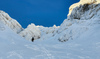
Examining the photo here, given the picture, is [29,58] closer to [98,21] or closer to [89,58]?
[89,58]

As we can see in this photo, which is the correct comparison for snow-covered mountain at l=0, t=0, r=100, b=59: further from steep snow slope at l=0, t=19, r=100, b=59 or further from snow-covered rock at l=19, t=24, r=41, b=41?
snow-covered rock at l=19, t=24, r=41, b=41

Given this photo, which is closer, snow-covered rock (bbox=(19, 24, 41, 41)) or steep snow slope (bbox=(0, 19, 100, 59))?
steep snow slope (bbox=(0, 19, 100, 59))

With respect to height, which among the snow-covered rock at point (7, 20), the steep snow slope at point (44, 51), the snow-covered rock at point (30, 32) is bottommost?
the steep snow slope at point (44, 51)

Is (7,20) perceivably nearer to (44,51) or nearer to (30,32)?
(30,32)

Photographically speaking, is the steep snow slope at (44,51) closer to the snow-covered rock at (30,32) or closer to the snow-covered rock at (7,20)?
the snow-covered rock at (7,20)

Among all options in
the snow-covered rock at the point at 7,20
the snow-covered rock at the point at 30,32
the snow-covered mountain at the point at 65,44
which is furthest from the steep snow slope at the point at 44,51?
the snow-covered rock at the point at 30,32

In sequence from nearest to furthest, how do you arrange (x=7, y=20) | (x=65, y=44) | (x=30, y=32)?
(x=65, y=44), (x=7, y=20), (x=30, y=32)

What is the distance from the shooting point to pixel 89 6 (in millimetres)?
29406

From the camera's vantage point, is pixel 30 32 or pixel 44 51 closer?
pixel 44 51

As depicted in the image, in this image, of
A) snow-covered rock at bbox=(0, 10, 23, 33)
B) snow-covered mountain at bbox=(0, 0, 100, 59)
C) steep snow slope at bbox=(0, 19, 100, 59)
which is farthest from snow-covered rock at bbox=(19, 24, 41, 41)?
steep snow slope at bbox=(0, 19, 100, 59)

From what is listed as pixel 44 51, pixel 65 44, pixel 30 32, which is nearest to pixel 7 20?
pixel 30 32

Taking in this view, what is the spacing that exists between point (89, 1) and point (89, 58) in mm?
28600

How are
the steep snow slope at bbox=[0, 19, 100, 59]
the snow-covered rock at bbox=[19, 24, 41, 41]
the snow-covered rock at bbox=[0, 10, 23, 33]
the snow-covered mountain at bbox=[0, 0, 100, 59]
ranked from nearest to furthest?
the steep snow slope at bbox=[0, 19, 100, 59] < the snow-covered mountain at bbox=[0, 0, 100, 59] < the snow-covered rock at bbox=[0, 10, 23, 33] < the snow-covered rock at bbox=[19, 24, 41, 41]

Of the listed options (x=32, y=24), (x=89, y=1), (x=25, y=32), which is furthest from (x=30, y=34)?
(x=89, y=1)
